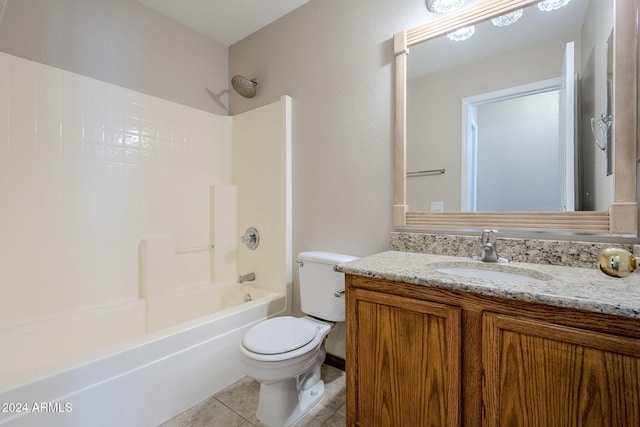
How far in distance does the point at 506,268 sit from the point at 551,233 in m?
0.26

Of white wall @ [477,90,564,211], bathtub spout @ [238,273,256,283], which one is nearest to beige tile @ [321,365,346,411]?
bathtub spout @ [238,273,256,283]

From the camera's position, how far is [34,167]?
156 centimetres

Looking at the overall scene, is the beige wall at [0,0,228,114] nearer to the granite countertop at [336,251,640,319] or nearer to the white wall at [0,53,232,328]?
the white wall at [0,53,232,328]

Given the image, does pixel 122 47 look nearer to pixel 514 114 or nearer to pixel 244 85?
pixel 244 85

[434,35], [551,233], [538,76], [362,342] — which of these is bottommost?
[362,342]

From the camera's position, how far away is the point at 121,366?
48.1 inches

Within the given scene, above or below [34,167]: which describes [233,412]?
below

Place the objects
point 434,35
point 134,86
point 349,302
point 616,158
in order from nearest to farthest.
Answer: point 616,158 → point 349,302 → point 434,35 → point 134,86

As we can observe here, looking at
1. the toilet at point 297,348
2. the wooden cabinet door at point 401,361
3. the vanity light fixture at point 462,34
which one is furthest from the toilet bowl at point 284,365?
the vanity light fixture at point 462,34

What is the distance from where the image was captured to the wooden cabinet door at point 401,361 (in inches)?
35.1

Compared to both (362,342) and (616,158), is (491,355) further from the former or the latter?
(616,158)

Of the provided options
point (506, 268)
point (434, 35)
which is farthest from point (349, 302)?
point (434, 35)

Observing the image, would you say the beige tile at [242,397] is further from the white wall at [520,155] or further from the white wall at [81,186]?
the white wall at [520,155]

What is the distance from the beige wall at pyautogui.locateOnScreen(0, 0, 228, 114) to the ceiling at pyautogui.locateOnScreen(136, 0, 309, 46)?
9 centimetres
